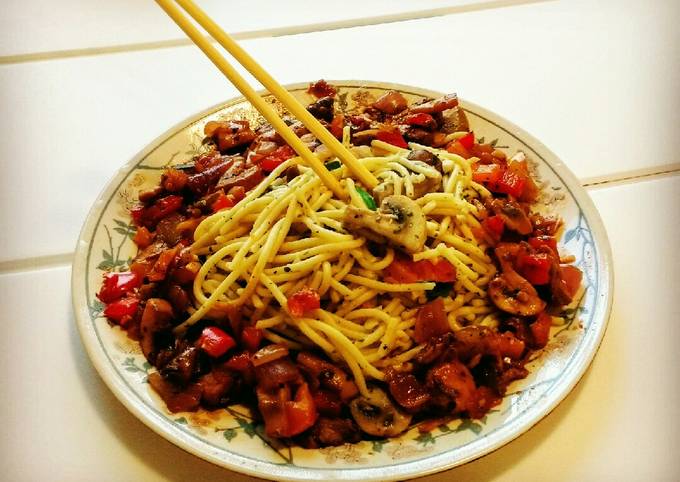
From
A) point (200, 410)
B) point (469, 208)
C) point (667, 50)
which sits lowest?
point (200, 410)

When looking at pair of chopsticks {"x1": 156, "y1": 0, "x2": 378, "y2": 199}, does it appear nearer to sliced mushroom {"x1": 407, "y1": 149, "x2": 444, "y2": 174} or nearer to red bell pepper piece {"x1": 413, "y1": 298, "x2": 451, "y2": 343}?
sliced mushroom {"x1": 407, "y1": 149, "x2": 444, "y2": 174}

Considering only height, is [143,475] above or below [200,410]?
below

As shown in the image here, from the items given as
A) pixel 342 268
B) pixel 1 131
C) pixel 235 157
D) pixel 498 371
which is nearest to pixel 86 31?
pixel 1 131

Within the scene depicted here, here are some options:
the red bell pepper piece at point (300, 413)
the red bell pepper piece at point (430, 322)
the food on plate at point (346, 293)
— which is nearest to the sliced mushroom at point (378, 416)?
the food on plate at point (346, 293)

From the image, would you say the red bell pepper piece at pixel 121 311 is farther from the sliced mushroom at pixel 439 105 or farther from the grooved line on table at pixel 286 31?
the grooved line on table at pixel 286 31

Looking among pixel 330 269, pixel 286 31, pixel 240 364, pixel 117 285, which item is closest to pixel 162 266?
pixel 117 285

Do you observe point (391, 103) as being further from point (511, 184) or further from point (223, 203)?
point (223, 203)

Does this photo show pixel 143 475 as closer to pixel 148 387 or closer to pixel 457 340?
pixel 148 387
